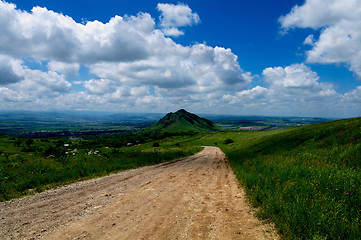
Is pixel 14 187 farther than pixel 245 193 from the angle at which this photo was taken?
Yes

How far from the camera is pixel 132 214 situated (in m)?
8.61

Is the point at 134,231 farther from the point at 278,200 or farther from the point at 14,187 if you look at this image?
the point at 14,187

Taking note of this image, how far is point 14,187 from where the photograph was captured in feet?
42.0

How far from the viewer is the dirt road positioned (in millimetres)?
6916

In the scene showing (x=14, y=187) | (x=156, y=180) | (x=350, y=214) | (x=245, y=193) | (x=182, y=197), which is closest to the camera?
(x=350, y=214)

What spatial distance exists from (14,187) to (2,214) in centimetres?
509

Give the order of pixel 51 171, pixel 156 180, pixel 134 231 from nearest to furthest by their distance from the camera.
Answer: pixel 134 231 → pixel 156 180 → pixel 51 171

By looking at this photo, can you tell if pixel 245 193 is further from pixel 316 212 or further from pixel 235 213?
pixel 316 212

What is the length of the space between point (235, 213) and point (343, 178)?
18.1ft

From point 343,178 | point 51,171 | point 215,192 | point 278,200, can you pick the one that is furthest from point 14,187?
point 343,178

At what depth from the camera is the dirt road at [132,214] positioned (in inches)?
272

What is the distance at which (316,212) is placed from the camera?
6395mm

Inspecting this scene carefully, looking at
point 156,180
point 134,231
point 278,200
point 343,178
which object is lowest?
point 156,180

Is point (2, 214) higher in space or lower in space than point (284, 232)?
lower
